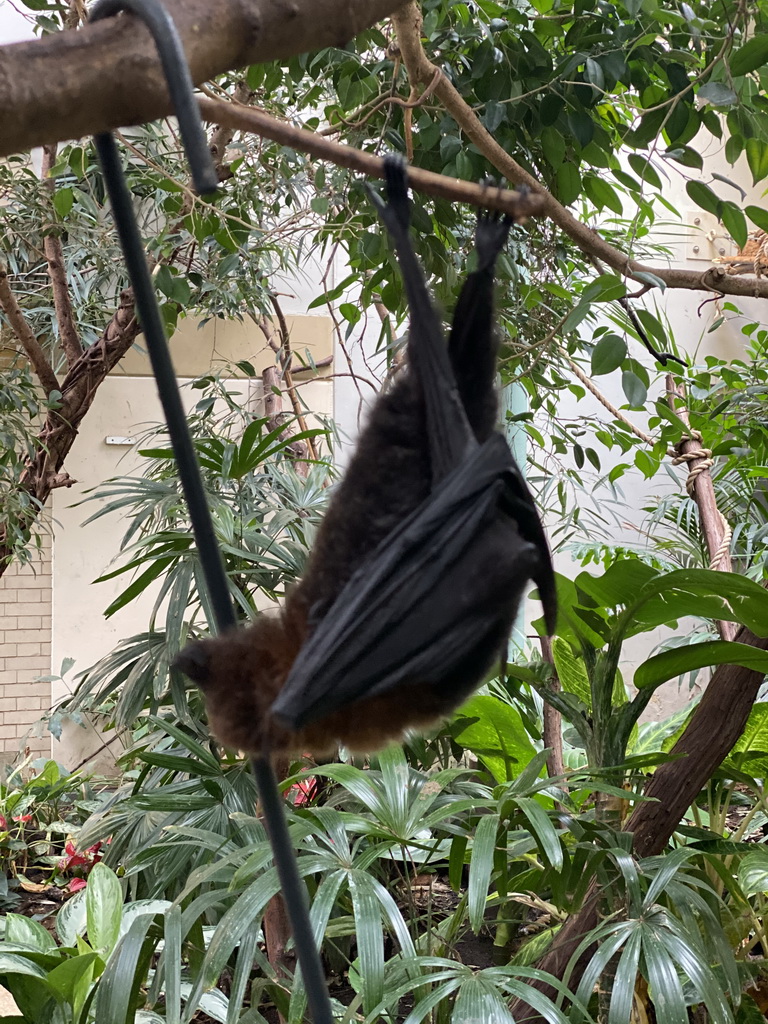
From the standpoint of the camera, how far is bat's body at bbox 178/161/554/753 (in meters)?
0.33

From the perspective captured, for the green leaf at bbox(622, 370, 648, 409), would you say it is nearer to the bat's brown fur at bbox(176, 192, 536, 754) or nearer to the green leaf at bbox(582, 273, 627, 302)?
the green leaf at bbox(582, 273, 627, 302)

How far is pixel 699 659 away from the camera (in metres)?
1.36

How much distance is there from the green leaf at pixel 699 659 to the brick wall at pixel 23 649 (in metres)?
2.99

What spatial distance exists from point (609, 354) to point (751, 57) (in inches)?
13.7

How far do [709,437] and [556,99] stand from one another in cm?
142

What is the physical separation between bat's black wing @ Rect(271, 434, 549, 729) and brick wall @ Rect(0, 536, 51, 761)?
145 inches

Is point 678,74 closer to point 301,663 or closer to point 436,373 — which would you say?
point 436,373

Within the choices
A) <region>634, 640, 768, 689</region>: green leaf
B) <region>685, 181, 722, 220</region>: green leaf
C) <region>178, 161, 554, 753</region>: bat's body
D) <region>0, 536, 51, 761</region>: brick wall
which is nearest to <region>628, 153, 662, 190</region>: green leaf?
<region>685, 181, 722, 220</region>: green leaf

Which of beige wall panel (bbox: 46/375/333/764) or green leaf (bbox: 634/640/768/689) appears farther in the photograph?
beige wall panel (bbox: 46/375/333/764)

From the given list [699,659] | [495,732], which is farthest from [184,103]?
[495,732]

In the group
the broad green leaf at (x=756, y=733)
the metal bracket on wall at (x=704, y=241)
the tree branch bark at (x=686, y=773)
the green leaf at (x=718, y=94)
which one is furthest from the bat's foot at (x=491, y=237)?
the metal bracket on wall at (x=704, y=241)

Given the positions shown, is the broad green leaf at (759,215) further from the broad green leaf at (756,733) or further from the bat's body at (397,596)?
the broad green leaf at (756,733)

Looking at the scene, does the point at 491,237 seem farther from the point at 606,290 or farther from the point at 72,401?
the point at 72,401

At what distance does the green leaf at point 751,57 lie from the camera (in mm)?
899
